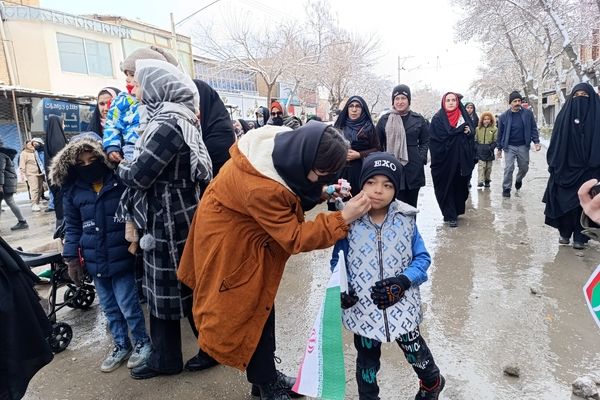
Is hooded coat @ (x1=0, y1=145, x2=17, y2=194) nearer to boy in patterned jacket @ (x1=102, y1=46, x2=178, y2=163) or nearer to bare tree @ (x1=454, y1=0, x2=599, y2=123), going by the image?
boy in patterned jacket @ (x1=102, y1=46, x2=178, y2=163)

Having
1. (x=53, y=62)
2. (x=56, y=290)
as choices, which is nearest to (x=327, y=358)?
(x=56, y=290)

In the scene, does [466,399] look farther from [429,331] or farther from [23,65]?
[23,65]

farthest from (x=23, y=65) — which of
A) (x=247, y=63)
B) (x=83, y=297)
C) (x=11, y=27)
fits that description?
(x=83, y=297)

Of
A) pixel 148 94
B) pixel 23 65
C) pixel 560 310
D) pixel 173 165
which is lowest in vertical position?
pixel 560 310

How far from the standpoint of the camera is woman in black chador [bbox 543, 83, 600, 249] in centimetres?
479

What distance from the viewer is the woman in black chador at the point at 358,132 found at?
4.98 metres

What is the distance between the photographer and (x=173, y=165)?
2.43m

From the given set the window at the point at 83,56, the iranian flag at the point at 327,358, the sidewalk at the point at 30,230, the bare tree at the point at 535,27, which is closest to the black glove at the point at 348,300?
the iranian flag at the point at 327,358

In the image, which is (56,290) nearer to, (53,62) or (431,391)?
(431,391)

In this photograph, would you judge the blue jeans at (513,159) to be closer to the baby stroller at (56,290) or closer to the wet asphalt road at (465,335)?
the wet asphalt road at (465,335)

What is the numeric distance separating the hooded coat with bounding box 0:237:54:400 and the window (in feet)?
67.2

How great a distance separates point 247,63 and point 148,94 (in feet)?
86.2

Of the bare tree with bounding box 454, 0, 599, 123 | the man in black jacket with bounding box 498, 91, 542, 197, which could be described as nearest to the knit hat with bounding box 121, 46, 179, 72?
the man in black jacket with bounding box 498, 91, 542, 197

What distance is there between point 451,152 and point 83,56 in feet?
64.1
